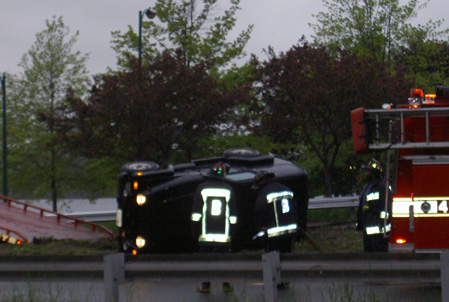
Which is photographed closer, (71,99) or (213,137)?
(71,99)

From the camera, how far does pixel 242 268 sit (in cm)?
634

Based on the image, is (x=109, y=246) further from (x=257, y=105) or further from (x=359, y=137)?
(x=257, y=105)

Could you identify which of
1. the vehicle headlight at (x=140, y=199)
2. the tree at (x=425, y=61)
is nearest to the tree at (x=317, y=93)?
the tree at (x=425, y=61)

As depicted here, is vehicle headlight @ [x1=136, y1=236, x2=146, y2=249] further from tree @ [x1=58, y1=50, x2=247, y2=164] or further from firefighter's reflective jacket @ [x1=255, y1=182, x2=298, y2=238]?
tree @ [x1=58, y1=50, x2=247, y2=164]

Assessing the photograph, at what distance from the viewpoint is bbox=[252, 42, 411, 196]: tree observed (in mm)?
22922

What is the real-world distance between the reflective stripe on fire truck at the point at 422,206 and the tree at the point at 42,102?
19.9 m

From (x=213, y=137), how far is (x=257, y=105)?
2.47m

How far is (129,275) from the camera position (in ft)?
21.4

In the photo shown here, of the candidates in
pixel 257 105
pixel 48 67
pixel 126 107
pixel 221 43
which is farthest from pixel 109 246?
pixel 48 67

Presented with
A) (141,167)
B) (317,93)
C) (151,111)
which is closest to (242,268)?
(141,167)

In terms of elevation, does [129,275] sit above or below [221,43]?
below

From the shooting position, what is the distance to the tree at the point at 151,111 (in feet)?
66.8

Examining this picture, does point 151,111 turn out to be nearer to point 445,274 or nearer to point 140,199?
point 140,199

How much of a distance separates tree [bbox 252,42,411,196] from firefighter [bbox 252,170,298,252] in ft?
43.7
